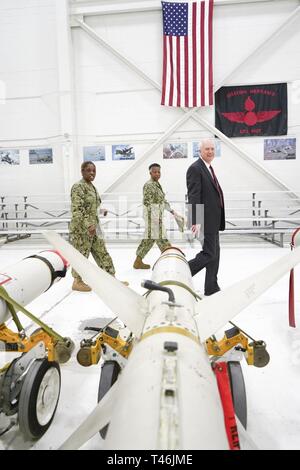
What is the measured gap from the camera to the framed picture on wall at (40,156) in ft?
26.3

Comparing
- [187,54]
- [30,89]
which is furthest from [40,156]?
[187,54]

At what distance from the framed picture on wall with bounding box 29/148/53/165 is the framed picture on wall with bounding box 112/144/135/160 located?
1470mm

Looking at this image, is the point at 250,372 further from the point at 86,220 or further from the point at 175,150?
the point at 175,150

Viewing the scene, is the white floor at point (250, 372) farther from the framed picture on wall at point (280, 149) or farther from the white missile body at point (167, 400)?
the framed picture on wall at point (280, 149)

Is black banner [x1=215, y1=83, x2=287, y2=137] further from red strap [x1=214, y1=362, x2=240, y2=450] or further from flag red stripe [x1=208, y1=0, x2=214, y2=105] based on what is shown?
red strap [x1=214, y1=362, x2=240, y2=450]

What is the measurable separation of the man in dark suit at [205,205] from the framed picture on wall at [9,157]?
6.27 meters

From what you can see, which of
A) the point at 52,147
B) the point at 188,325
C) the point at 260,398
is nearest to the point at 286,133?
the point at 52,147

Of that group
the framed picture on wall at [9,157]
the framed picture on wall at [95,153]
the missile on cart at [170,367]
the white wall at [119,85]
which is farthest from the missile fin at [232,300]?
the framed picture on wall at [9,157]

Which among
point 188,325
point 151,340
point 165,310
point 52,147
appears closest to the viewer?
point 151,340

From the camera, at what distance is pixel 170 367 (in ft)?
3.20

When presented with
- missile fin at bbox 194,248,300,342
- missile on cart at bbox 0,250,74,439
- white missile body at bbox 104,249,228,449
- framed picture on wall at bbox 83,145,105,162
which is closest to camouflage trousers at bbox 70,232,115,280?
missile on cart at bbox 0,250,74,439

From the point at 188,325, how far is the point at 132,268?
12.2 feet

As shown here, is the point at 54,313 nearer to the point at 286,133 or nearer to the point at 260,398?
the point at 260,398

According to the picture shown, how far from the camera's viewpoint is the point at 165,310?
1.45 metres
